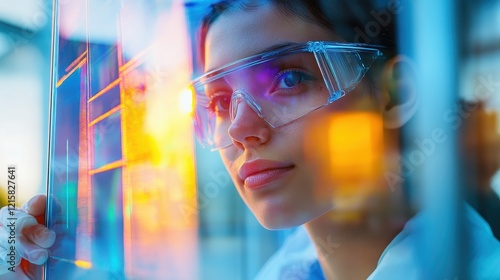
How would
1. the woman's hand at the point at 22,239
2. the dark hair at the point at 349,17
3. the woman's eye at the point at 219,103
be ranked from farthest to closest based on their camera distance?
the woman's hand at the point at 22,239 < the woman's eye at the point at 219,103 < the dark hair at the point at 349,17

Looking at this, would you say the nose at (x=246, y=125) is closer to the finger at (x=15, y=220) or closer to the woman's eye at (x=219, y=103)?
the woman's eye at (x=219, y=103)

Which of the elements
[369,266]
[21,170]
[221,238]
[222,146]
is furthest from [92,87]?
[369,266]

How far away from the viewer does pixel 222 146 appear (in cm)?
105

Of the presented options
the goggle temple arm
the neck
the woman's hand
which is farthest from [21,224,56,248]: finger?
the goggle temple arm

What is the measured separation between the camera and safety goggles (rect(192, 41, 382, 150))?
2.94ft

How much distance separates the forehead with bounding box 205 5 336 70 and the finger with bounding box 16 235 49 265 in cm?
66

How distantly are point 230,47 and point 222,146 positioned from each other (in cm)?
22

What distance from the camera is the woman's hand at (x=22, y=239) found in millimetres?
1198

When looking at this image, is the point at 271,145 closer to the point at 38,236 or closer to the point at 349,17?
the point at 349,17

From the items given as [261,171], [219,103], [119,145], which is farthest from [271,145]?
[119,145]

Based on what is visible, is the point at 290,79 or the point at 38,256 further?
the point at 38,256

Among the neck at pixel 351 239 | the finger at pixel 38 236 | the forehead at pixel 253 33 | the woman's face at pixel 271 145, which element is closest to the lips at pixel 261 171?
the woman's face at pixel 271 145

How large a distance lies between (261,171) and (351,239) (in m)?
0.23

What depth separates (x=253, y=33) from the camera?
3.17 feet
